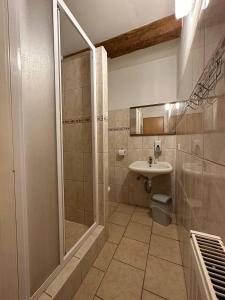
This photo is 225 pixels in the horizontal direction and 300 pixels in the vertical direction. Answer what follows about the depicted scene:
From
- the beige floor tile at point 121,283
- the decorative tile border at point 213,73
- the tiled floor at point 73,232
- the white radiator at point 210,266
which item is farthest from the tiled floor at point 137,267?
the decorative tile border at point 213,73

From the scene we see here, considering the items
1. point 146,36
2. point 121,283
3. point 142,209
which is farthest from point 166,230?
point 146,36

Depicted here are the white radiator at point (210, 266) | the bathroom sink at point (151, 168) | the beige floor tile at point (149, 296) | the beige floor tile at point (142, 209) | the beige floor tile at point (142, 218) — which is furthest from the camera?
the beige floor tile at point (142, 209)

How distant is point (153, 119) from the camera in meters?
2.27

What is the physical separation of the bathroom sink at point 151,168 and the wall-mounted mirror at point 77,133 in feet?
2.19

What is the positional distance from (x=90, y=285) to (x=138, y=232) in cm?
81

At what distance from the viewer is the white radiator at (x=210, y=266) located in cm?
33

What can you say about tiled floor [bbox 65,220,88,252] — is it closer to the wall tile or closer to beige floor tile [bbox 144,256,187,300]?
beige floor tile [bbox 144,256,187,300]

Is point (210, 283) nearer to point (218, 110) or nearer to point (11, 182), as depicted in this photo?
point (218, 110)

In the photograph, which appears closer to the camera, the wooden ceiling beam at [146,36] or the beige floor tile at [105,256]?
the beige floor tile at [105,256]

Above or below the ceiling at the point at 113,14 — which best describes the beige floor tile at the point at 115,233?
below

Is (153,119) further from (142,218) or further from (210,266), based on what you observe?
(210,266)

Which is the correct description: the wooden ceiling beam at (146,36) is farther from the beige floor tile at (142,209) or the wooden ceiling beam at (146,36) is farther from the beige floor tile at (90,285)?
the beige floor tile at (90,285)

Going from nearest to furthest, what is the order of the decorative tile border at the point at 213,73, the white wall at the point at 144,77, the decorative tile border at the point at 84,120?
the decorative tile border at the point at 213,73
the decorative tile border at the point at 84,120
the white wall at the point at 144,77

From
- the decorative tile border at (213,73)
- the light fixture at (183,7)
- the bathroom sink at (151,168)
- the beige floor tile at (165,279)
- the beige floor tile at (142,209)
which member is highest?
the light fixture at (183,7)
